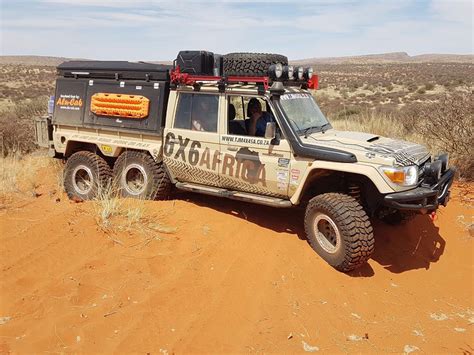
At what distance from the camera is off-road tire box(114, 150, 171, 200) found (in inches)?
272

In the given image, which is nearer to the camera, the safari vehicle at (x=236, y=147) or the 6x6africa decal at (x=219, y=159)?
the safari vehicle at (x=236, y=147)

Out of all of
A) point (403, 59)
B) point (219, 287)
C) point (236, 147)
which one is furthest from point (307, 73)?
point (403, 59)

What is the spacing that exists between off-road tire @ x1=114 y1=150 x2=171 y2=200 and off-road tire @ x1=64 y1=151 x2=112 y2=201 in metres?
0.28

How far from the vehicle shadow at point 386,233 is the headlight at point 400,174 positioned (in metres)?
1.16

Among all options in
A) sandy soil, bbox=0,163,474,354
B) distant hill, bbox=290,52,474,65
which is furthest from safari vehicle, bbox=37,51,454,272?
distant hill, bbox=290,52,474,65

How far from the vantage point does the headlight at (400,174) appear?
16.0 ft

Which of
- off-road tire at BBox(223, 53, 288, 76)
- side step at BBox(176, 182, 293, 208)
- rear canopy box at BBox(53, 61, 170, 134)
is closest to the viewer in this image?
side step at BBox(176, 182, 293, 208)

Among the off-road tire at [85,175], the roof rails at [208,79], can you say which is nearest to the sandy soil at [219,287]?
the off-road tire at [85,175]

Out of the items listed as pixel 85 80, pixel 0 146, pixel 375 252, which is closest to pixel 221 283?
pixel 375 252

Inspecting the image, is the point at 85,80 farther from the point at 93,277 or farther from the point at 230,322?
the point at 230,322

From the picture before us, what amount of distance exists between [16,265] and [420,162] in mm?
4789

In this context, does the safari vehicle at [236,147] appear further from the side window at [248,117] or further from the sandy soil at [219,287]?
the sandy soil at [219,287]

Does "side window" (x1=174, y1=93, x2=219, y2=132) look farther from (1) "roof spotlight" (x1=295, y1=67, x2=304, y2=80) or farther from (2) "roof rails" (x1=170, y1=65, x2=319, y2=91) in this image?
(1) "roof spotlight" (x1=295, y1=67, x2=304, y2=80)

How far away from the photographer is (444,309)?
15.4ft
